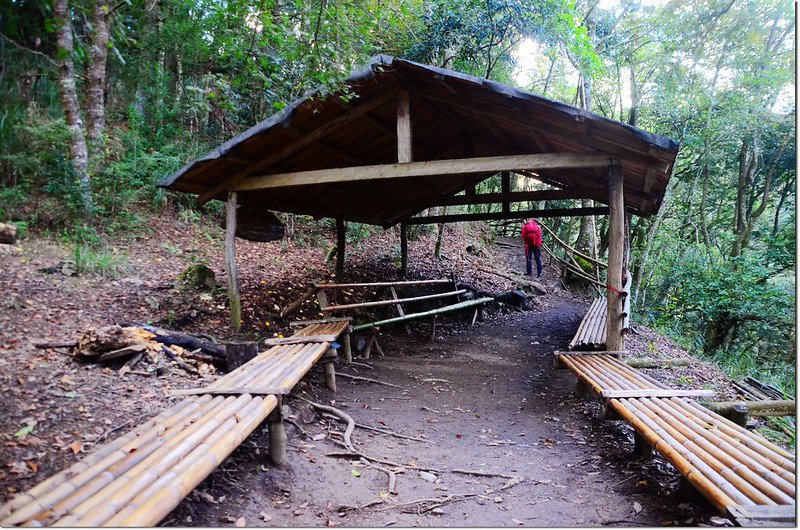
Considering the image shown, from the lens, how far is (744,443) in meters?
2.65

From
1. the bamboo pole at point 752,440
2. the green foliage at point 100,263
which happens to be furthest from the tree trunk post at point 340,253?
the bamboo pole at point 752,440

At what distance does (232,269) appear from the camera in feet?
21.7

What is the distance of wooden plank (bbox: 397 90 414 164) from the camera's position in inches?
235

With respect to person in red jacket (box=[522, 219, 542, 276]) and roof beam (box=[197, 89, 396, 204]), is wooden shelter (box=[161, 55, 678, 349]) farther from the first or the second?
person in red jacket (box=[522, 219, 542, 276])

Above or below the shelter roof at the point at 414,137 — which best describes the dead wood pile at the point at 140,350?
below

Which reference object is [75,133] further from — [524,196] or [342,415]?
[524,196]

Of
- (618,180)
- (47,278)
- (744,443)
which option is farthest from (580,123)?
(47,278)

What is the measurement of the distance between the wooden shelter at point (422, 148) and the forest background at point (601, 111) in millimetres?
1766

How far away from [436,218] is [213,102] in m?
8.38

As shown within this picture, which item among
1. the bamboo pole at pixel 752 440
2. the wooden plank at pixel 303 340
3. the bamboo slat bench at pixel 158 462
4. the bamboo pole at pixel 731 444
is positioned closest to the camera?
the bamboo slat bench at pixel 158 462

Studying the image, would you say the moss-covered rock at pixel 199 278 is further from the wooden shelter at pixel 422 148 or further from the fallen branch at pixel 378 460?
the fallen branch at pixel 378 460

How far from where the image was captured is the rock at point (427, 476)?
3422 mm

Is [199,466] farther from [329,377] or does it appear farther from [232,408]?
[329,377]

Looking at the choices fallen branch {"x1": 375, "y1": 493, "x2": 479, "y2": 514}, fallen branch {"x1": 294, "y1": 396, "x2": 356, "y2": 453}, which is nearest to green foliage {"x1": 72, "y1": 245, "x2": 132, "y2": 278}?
fallen branch {"x1": 294, "y1": 396, "x2": 356, "y2": 453}
